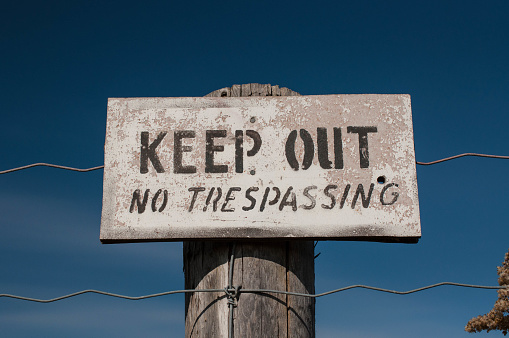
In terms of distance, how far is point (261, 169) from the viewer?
231 cm

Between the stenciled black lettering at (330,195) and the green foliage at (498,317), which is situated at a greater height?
the stenciled black lettering at (330,195)

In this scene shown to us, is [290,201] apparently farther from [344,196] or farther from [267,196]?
[344,196]

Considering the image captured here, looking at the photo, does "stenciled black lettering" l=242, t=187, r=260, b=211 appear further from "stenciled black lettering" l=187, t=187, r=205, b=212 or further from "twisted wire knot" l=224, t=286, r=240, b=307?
"twisted wire knot" l=224, t=286, r=240, b=307

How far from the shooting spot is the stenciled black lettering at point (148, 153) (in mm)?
2352

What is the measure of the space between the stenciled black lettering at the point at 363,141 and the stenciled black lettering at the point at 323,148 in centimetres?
12

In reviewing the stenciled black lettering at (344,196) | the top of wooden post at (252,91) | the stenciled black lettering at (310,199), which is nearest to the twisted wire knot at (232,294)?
the stenciled black lettering at (310,199)

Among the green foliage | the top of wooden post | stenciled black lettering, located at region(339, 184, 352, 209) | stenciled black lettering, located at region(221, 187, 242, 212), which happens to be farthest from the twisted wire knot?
the green foliage

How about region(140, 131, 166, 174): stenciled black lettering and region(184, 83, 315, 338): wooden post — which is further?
region(140, 131, 166, 174): stenciled black lettering

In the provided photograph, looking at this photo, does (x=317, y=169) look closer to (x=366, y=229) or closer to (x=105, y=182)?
(x=366, y=229)

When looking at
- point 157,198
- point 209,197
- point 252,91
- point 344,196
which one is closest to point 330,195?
point 344,196

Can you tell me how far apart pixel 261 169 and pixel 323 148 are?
0.99 ft

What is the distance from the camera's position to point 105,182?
2.35 metres

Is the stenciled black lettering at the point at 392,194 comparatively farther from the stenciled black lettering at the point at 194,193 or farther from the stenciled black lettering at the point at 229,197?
the stenciled black lettering at the point at 194,193

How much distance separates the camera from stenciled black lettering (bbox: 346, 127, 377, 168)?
92.0 inches
